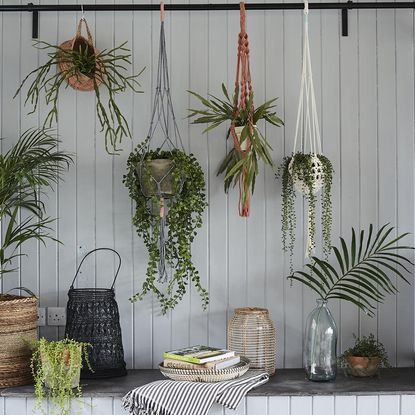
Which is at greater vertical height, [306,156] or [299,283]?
[306,156]

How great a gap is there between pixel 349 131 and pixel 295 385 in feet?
3.90

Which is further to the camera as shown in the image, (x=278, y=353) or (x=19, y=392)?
(x=278, y=353)

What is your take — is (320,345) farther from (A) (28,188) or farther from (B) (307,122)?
(A) (28,188)

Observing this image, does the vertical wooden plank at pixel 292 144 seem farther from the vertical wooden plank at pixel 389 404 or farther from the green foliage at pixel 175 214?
the vertical wooden plank at pixel 389 404

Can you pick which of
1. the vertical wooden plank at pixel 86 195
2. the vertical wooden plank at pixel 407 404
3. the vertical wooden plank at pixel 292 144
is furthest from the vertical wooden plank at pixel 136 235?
the vertical wooden plank at pixel 407 404

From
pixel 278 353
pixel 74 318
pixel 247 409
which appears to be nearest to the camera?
pixel 247 409

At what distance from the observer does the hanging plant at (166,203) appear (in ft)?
10.1

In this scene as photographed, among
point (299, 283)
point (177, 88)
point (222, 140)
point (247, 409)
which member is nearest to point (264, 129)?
point (222, 140)

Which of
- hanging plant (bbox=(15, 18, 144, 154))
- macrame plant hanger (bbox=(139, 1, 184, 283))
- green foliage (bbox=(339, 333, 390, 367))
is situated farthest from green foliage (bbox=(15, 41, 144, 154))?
green foliage (bbox=(339, 333, 390, 367))

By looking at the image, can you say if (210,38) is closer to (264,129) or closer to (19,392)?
(264,129)

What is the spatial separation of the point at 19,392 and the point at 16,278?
2.10 ft

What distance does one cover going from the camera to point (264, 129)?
3344 millimetres

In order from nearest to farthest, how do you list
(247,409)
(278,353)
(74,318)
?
(247,409)
(74,318)
(278,353)

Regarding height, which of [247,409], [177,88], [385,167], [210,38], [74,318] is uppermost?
[210,38]
